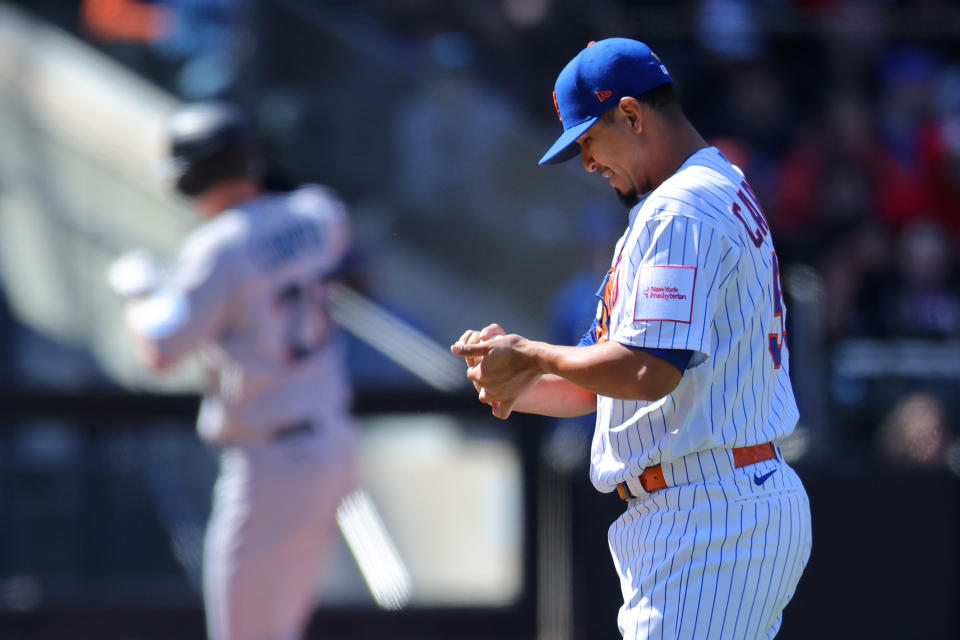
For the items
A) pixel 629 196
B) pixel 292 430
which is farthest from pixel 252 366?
pixel 629 196

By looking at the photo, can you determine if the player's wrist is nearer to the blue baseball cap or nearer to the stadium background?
the blue baseball cap

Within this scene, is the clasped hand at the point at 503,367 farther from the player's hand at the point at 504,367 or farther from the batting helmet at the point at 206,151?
the batting helmet at the point at 206,151

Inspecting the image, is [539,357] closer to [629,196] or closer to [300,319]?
[629,196]

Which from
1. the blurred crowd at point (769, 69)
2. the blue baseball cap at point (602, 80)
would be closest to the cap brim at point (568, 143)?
the blue baseball cap at point (602, 80)

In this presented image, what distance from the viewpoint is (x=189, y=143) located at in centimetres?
485

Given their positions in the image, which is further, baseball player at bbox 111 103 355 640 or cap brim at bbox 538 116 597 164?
baseball player at bbox 111 103 355 640

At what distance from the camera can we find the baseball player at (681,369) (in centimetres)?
258

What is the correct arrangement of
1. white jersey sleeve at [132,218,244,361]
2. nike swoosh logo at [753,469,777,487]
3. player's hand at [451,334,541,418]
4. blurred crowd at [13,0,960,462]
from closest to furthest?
player's hand at [451,334,541,418], nike swoosh logo at [753,469,777,487], white jersey sleeve at [132,218,244,361], blurred crowd at [13,0,960,462]

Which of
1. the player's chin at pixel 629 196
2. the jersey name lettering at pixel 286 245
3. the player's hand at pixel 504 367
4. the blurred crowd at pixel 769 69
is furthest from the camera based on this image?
the blurred crowd at pixel 769 69

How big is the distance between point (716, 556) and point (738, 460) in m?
0.22

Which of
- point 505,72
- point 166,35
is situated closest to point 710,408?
point 505,72

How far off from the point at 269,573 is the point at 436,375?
8.19 ft

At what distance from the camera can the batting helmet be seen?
4844 mm

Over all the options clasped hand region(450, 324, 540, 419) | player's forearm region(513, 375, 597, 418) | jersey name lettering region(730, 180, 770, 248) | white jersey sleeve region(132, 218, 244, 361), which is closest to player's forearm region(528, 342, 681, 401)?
clasped hand region(450, 324, 540, 419)
